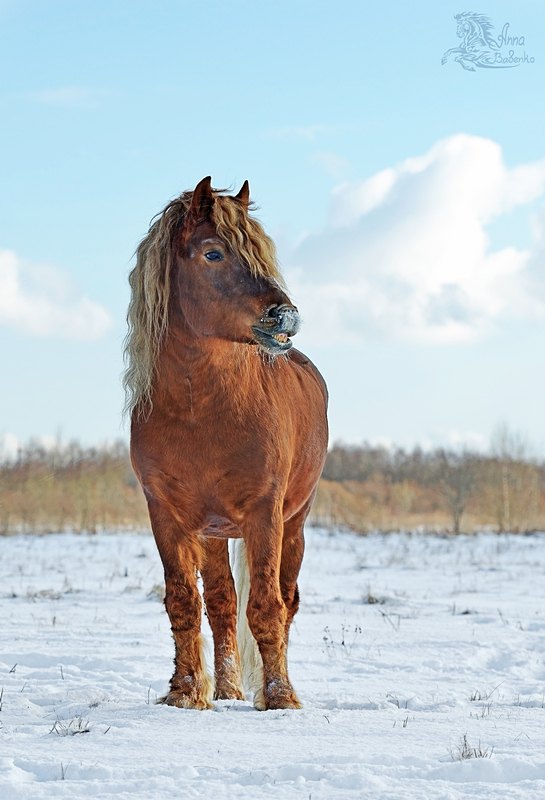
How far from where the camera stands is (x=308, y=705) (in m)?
4.67

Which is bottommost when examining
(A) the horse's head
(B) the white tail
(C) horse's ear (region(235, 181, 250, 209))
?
(B) the white tail

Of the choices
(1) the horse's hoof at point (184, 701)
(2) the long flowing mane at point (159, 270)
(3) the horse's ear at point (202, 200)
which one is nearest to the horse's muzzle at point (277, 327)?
(2) the long flowing mane at point (159, 270)

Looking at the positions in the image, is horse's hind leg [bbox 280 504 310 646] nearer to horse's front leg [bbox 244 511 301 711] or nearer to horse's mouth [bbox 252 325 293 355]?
horse's front leg [bbox 244 511 301 711]

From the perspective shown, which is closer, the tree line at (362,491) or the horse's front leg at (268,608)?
the horse's front leg at (268,608)

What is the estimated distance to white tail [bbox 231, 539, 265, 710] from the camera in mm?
5195

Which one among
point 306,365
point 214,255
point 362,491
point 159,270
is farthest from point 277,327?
point 362,491

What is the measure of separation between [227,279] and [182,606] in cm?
168

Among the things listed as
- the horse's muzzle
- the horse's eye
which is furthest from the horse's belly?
the horse's eye

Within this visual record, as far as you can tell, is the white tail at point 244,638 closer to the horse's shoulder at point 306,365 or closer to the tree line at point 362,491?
the horse's shoulder at point 306,365

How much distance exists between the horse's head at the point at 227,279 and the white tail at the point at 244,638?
1.26 m

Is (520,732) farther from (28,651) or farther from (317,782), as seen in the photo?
(28,651)

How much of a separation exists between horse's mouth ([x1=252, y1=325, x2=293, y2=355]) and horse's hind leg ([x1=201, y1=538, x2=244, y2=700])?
4.67 feet

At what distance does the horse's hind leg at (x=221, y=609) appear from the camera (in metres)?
5.25

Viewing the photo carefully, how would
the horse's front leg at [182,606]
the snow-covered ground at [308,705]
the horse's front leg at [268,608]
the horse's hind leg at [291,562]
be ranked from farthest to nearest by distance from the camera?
the horse's hind leg at [291,562] → the horse's front leg at [182,606] → the horse's front leg at [268,608] → the snow-covered ground at [308,705]
